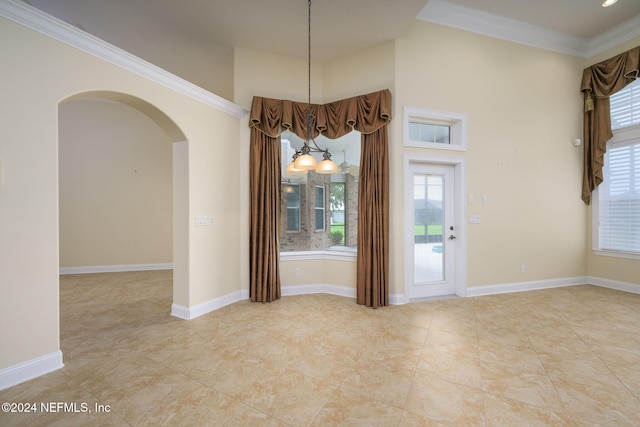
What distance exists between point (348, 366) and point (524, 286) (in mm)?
3744

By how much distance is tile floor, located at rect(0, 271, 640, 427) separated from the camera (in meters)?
1.69

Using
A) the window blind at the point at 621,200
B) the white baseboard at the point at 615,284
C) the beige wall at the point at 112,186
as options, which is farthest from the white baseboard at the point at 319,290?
the window blind at the point at 621,200

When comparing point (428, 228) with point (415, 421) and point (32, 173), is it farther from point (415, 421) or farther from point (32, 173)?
point (32, 173)

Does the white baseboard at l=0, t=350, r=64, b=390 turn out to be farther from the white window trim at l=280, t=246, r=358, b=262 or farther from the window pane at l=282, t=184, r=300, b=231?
the window pane at l=282, t=184, r=300, b=231

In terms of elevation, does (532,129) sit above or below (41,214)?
above

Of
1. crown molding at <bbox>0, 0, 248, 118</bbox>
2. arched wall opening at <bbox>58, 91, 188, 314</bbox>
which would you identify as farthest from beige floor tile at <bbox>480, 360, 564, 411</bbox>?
arched wall opening at <bbox>58, 91, 188, 314</bbox>

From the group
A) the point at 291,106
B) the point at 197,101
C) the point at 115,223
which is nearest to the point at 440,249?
the point at 291,106

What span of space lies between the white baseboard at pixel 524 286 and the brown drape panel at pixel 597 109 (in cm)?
140

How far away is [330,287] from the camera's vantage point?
419 centimetres

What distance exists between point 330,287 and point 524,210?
134 inches

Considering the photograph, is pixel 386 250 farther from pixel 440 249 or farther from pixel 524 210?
pixel 524 210

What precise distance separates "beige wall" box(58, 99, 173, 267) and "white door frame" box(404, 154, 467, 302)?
5.34 m

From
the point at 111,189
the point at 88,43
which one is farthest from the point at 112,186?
the point at 88,43

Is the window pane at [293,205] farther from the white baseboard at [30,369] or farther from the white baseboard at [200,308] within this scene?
the white baseboard at [30,369]
